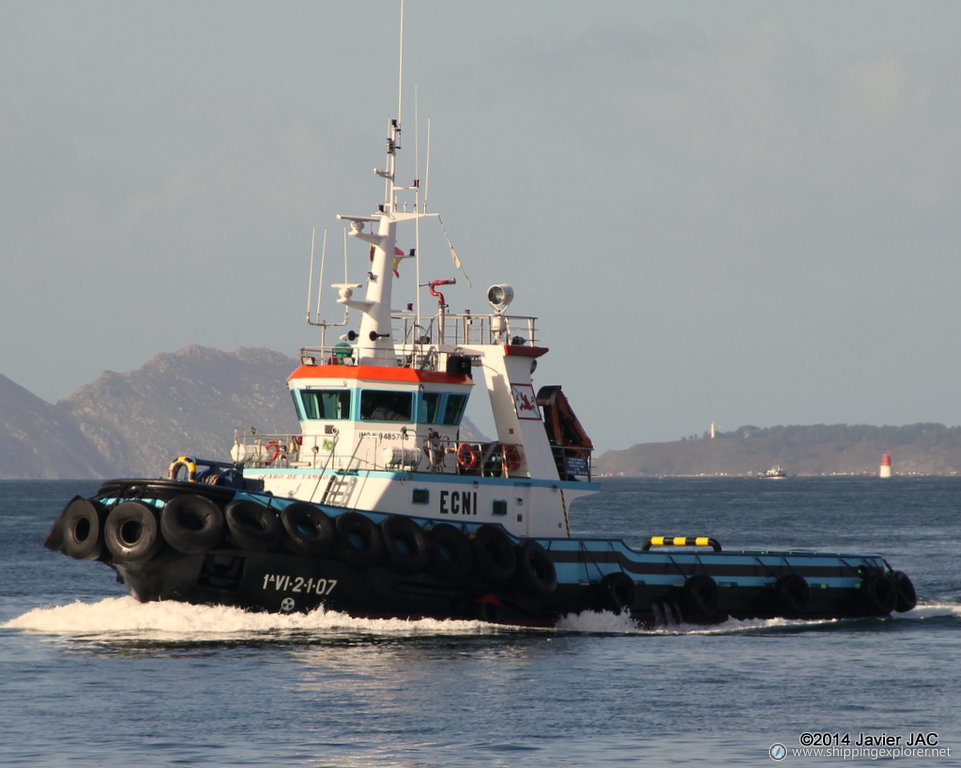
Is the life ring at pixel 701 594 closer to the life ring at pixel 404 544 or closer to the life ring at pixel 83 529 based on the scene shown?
the life ring at pixel 404 544

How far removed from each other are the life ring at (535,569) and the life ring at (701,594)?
3.34 metres

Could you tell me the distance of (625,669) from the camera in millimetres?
21562

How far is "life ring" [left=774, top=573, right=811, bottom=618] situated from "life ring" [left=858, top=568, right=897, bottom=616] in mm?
1685

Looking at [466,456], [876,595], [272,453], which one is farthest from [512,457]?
[876,595]

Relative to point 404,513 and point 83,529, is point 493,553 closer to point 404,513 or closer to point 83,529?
point 404,513

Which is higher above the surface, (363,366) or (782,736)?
(363,366)

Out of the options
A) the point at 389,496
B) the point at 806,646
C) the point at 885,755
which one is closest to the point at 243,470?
the point at 389,496

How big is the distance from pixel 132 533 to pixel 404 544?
168 inches

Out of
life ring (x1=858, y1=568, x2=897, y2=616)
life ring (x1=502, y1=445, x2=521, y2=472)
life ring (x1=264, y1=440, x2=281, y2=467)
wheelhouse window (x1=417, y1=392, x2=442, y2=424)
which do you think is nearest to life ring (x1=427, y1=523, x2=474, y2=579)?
wheelhouse window (x1=417, y1=392, x2=442, y2=424)

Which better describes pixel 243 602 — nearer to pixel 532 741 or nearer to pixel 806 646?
pixel 532 741

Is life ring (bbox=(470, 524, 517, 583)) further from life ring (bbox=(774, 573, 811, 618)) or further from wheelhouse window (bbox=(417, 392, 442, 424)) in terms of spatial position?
life ring (bbox=(774, 573, 811, 618))

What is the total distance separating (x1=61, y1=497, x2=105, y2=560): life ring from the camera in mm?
22188

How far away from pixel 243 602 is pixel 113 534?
226 centimetres

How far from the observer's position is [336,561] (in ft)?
73.7
